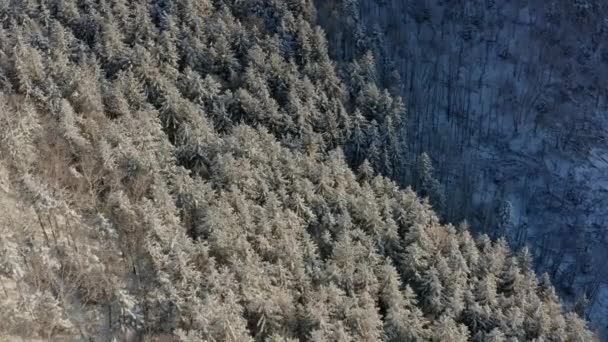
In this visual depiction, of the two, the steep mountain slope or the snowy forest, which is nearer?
the snowy forest

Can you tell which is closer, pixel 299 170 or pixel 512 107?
pixel 299 170

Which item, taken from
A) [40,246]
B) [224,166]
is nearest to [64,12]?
[224,166]

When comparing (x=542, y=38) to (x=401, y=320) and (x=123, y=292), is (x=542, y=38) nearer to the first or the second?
(x=401, y=320)

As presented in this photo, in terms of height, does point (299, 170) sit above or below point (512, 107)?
above

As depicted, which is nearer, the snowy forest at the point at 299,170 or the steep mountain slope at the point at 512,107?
the snowy forest at the point at 299,170
